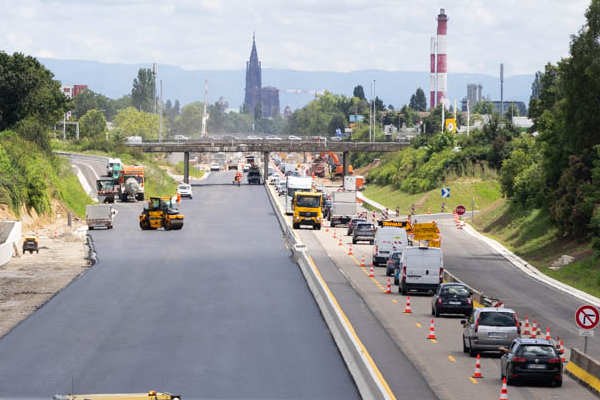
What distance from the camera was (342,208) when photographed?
106 m

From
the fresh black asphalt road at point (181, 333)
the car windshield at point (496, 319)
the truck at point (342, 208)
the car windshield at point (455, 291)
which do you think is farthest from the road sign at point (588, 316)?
the truck at point (342, 208)

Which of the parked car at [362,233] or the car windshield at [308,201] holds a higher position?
the car windshield at [308,201]

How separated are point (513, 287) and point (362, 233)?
90.1 ft

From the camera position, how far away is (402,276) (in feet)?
185

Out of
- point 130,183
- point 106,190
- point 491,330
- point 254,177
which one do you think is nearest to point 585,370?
point 491,330

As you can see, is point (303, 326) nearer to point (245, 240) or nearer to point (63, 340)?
point (63, 340)

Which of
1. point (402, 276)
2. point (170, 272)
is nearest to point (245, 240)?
point (170, 272)

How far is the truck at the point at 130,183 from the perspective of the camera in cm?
12950

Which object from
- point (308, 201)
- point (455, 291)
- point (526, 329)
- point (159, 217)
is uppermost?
point (455, 291)

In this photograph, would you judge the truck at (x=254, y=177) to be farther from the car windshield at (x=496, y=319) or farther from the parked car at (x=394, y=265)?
the car windshield at (x=496, y=319)

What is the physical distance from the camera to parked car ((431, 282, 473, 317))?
4719 centimetres

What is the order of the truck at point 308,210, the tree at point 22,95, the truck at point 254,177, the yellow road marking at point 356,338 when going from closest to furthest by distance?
the yellow road marking at point 356,338 → the truck at point 308,210 → the tree at point 22,95 → the truck at point 254,177

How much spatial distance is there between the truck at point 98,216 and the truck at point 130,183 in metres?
32.2

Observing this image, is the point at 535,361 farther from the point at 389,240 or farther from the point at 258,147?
the point at 258,147
